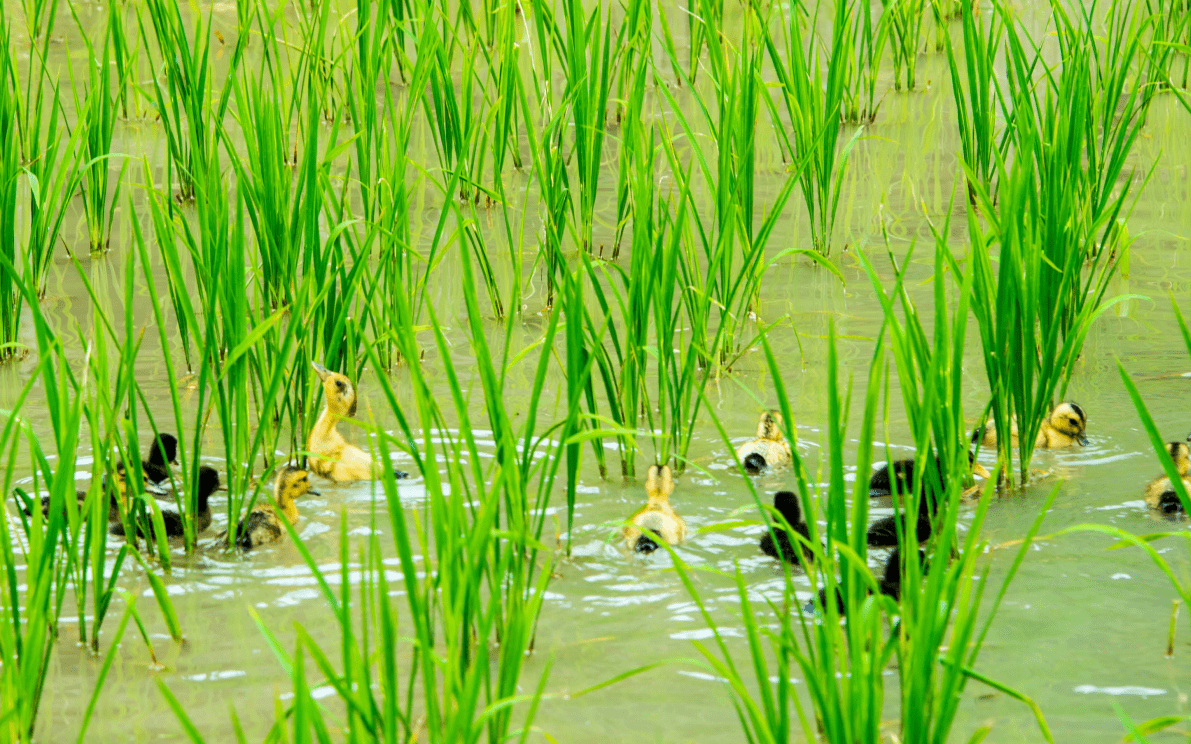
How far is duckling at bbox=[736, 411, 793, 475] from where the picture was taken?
3.47 meters

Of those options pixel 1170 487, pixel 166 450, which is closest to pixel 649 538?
pixel 1170 487

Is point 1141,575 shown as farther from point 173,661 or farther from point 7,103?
point 7,103

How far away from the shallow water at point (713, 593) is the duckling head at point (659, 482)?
11 centimetres

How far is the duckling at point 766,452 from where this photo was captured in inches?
137

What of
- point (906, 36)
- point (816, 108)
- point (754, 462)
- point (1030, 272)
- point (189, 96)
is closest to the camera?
point (1030, 272)

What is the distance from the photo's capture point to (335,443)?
356cm

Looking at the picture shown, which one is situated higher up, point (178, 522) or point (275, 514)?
point (275, 514)

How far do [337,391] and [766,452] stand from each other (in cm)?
121

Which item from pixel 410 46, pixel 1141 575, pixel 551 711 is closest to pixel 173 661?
pixel 551 711

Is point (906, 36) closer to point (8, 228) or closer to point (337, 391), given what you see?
point (337, 391)

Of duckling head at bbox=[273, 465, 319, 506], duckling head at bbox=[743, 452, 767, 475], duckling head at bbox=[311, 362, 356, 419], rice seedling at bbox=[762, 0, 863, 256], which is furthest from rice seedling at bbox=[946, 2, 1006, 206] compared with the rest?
duckling head at bbox=[273, 465, 319, 506]

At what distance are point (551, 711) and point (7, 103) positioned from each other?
2.90 m

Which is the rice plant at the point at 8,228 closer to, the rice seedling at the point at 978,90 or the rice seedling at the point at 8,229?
the rice seedling at the point at 8,229

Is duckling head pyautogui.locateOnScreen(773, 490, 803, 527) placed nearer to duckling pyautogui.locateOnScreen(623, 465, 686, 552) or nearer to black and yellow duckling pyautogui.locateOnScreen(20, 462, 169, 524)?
duckling pyautogui.locateOnScreen(623, 465, 686, 552)
